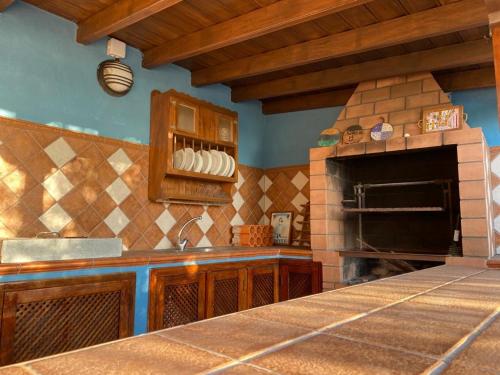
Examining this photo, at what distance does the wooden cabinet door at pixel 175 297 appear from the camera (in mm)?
2560

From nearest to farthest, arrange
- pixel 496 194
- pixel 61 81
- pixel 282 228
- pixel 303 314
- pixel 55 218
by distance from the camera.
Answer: pixel 303 314, pixel 55 218, pixel 61 81, pixel 496 194, pixel 282 228

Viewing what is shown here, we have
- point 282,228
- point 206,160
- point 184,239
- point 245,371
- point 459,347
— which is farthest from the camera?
point 282,228

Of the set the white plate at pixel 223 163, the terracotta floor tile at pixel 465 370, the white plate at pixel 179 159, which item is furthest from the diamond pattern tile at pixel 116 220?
the terracotta floor tile at pixel 465 370

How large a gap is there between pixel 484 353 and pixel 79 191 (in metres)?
2.83

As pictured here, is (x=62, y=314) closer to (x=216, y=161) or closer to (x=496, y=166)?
(x=216, y=161)

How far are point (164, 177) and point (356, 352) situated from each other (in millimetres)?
2928

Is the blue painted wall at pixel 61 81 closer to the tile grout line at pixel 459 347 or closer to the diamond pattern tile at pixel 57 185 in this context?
the diamond pattern tile at pixel 57 185

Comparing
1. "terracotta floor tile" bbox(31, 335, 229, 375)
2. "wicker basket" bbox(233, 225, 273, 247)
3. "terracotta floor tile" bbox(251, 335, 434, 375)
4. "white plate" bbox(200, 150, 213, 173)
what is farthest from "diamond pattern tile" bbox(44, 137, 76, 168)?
"terracotta floor tile" bbox(251, 335, 434, 375)

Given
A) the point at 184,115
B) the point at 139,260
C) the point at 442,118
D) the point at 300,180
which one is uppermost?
the point at 184,115

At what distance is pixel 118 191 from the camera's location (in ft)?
10.2

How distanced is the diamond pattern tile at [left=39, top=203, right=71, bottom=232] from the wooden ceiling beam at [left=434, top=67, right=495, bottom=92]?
11.2 feet

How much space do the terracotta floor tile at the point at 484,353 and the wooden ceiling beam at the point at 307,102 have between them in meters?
3.73

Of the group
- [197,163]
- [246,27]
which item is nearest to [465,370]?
[246,27]

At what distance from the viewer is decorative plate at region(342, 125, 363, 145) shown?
3416 millimetres
